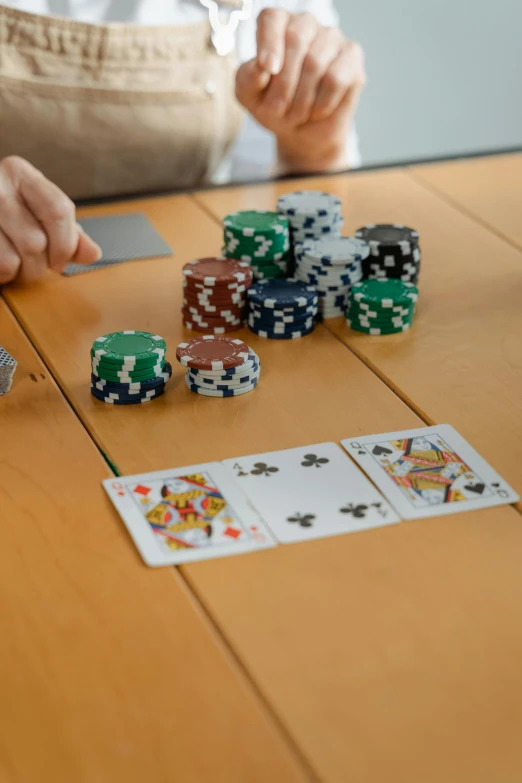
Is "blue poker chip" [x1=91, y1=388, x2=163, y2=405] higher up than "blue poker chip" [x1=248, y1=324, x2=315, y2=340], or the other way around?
"blue poker chip" [x1=248, y1=324, x2=315, y2=340]

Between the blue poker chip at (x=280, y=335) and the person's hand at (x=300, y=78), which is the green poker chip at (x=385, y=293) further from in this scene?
the person's hand at (x=300, y=78)

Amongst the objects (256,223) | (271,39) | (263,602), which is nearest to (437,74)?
(271,39)

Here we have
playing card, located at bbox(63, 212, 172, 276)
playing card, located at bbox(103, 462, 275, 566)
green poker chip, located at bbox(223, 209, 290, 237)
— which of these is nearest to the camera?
playing card, located at bbox(103, 462, 275, 566)

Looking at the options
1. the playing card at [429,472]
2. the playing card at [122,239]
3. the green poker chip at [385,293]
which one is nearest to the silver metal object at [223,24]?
the playing card at [122,239]

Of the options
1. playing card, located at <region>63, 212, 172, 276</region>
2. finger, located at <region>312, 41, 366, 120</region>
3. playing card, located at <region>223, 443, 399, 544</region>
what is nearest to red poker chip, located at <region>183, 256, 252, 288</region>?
playing card, located at <region>63, 212, 172, 276</region>

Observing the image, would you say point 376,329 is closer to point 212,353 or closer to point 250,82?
point 212,353

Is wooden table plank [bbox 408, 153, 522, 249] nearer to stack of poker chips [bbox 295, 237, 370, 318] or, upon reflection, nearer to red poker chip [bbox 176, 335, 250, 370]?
stack of poker chips [bbox 295, 237, 370, 318]

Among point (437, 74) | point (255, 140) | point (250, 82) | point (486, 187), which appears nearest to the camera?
point (250, 82)
